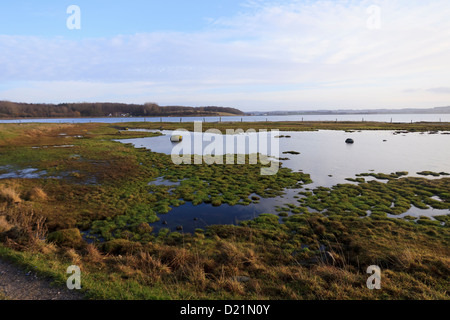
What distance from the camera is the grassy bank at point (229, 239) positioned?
8.11 meters

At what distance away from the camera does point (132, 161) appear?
35000 millimetres

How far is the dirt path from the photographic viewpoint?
702 cm

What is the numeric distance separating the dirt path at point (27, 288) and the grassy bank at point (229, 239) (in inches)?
12.9

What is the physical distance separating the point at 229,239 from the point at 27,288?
9017mm

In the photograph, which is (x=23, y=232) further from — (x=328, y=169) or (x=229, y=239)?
(x=328, y=169)

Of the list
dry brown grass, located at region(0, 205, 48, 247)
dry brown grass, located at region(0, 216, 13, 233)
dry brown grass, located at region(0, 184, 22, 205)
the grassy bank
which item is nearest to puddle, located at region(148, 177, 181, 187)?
the grassy bank

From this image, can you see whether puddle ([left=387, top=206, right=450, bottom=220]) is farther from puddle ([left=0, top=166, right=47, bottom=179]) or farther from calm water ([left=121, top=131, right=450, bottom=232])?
puddle ([left=0, top=166, right=47, bottom=179])

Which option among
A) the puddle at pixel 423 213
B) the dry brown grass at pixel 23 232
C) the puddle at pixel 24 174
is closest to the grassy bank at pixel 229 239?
the dry brown grass at pixel 23 232

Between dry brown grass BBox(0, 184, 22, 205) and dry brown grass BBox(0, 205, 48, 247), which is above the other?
dry brown grass BBox(0, 184, 22, 205)

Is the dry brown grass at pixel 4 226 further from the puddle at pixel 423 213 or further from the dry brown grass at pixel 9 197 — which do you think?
the puddle at pixel 423 213

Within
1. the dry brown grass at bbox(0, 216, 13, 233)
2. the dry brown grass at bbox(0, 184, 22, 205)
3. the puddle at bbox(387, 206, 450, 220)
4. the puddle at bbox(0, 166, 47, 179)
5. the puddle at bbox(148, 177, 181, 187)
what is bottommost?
the puddle at bbox(387, 206, 450, 220)

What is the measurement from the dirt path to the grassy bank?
1.08 ft

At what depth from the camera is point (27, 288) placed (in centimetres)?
740
